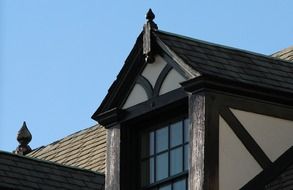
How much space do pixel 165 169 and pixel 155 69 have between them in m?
1.27

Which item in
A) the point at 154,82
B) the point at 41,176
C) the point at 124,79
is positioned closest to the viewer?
the point at 154,82

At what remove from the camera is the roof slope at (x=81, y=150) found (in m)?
24.4

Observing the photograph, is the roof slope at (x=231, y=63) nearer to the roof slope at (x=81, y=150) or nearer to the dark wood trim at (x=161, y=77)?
the dark wood trim at (x=161, y=77)

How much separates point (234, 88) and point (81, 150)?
8.44m

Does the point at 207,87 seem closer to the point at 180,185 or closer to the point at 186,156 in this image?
the point at 186,156

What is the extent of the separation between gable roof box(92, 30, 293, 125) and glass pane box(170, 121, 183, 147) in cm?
69

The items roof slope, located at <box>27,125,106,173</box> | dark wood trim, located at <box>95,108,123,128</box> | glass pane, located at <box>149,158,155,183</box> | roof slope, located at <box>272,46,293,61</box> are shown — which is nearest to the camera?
glass pane, located at <box>149,158,155,183</box>

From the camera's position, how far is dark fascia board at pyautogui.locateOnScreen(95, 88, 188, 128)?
18062 mm

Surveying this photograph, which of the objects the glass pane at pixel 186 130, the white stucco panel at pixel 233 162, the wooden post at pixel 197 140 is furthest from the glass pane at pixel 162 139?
the white stucco panel at pixel 233 162

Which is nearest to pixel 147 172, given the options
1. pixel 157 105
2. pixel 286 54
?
pixel 157 105

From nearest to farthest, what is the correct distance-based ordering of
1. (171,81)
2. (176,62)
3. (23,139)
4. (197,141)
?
(197,141)
(176,62)
(171,81)
(23,139)

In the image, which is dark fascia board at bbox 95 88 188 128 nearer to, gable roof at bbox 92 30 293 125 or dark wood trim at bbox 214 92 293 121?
gable roof at bbox 92 30 293 125

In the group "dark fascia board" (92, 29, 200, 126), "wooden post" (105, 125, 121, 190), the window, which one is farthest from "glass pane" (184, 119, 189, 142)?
"wooden post" (105, 125, 121, 190)

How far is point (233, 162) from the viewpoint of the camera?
1738 cm
